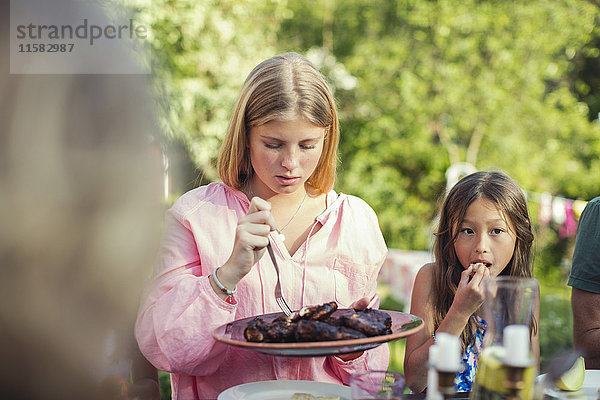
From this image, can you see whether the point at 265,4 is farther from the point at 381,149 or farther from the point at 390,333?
the point at 390,333

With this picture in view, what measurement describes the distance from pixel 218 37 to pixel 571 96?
590 centimetres

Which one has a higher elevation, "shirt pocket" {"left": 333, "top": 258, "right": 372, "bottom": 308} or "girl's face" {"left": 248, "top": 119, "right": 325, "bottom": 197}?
"girl's face" {"left": 248, "top": 119, "right": 325, "bottom": 197}

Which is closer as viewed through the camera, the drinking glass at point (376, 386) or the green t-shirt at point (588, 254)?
the drinking glass at point (376, 386)

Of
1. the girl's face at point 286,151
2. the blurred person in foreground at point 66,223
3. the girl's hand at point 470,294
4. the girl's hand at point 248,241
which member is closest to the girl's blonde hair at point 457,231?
the girl's hand at point 470,294

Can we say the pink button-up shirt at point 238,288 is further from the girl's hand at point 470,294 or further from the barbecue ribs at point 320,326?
the girl's hand at point 470,294

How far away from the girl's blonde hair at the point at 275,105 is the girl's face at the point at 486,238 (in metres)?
0.52

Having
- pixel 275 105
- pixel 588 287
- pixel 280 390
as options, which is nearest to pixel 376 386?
pixel 280 390

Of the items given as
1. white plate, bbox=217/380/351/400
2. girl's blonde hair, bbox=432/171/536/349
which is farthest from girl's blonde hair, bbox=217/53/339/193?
Answer: white plate, bbox=217/380/351/400

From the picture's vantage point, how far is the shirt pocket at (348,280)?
1.88 m

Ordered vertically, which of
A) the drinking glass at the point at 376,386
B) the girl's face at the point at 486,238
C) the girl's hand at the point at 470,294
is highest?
the girl's face at the point at 486,238

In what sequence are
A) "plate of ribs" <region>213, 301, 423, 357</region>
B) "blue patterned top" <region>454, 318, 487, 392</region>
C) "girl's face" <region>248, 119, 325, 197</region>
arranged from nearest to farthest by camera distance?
"plate of ribs" <region>213, 301, 423, 357</region> → "girl's face" <region>248, 119, 325, 197</region> → "blue patterned top" <region>454, 318, 487, 392</region>

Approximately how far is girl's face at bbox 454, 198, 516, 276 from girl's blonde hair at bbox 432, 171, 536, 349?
20 mm

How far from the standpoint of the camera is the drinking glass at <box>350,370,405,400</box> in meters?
1.23

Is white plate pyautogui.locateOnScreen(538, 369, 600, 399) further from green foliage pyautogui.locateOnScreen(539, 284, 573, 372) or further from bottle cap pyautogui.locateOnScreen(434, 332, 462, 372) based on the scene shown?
green foliage pyautogui.locateOnScreen(539, 284, 573, 372)
